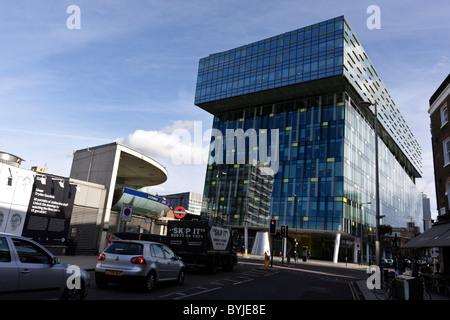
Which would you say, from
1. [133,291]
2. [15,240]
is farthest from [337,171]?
[15,240]

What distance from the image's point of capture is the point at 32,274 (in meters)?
6.45

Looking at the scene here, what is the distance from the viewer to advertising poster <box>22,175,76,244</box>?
20047 mm

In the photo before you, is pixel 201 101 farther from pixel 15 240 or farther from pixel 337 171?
pixel 15 240

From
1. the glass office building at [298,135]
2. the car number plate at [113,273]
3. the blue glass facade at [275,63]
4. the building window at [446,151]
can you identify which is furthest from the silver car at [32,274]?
the blue glass facade at [275,63]

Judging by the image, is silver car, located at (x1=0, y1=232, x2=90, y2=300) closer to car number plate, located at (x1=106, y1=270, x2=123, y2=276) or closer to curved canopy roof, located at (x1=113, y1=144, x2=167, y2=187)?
car number plate, located at (x1=106, y1=270, x2=123, y2=276)

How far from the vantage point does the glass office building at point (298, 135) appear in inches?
2218

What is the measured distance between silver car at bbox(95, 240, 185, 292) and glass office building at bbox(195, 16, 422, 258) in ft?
143

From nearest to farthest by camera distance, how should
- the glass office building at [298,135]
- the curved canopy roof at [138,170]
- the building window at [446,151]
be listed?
the building window at [446,151] < the curved canopy roof at [138,170] < the glass office building at [298,135]

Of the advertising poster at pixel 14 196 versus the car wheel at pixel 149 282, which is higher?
the advertising poster at pixel 14 196

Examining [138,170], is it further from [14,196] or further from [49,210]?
[14,196]

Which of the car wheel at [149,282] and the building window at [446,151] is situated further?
the building window at [446,151]

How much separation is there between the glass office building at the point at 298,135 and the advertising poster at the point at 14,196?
132 feet

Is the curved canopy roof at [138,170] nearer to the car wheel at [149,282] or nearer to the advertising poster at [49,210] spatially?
the advertising poster at [49,210]

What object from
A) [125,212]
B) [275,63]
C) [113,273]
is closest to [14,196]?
[125,212]
